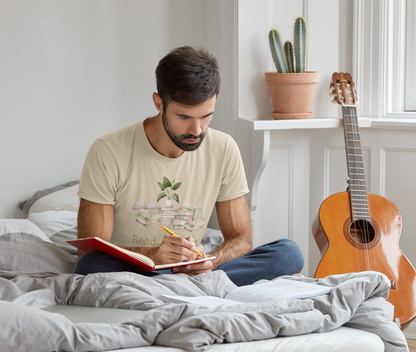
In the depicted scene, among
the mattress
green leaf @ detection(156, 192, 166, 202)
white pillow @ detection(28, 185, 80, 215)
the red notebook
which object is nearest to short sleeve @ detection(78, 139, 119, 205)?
green leaf @ detection(156, 192, 166, 202)

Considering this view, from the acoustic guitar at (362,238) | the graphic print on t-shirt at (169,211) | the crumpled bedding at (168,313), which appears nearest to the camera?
the crumpled bedding at (168,313)

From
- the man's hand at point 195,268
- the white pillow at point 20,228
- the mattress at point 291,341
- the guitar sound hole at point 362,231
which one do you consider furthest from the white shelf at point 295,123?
the mattress at point 291,341

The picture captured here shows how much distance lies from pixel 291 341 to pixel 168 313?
0.24 m

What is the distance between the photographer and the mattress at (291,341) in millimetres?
910

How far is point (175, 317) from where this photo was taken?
3.11 ft

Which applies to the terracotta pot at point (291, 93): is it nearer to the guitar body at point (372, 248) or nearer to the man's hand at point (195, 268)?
the guitar body at point (372, 248)

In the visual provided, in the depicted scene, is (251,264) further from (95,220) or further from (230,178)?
(95,220)

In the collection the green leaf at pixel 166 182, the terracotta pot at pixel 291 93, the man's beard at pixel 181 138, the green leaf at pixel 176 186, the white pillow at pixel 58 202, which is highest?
the terracotta pot at pixel 291 93

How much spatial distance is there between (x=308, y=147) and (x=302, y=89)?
0.37 meters

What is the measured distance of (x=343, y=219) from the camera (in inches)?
73.9

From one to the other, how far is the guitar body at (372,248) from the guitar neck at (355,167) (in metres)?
0.03

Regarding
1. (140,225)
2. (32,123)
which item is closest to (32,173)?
(32,123)

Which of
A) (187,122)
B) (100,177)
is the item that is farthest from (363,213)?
(100,177)

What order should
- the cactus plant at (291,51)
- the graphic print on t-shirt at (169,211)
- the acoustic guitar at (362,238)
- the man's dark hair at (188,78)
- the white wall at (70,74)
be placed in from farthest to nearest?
the white wall at (70,74), the cactus plant at (291,51), the acoustic guitar at (362,238), the graphic print on t-shirt at (169,211), the man's dark hair at (188,78)
